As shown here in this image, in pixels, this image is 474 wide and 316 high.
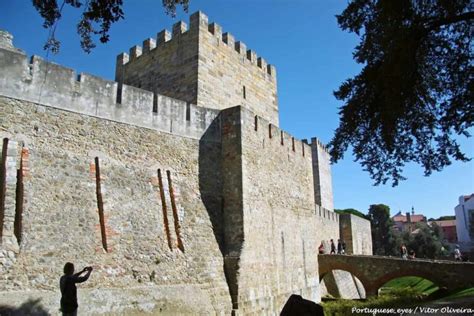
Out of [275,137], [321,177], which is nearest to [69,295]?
[275,137]

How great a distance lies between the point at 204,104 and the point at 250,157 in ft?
9.64

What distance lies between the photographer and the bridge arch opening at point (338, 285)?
63.7ft

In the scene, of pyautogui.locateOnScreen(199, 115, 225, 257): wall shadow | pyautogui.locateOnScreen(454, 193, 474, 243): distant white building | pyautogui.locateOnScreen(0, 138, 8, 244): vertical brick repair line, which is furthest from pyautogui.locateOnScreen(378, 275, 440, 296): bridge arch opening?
pyautogui.locateOnScreen(454, 193, 474, 243): distant white building

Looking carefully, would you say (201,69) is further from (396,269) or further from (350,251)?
(350,251)

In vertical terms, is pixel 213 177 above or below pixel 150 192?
above

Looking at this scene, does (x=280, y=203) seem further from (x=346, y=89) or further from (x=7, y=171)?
(x=7, y=171)

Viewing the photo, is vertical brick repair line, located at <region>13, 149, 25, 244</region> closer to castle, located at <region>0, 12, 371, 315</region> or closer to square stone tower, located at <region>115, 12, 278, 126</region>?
castle, located at <region>0, 12, 371, 315</region>

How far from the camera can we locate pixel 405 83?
7.24 metres

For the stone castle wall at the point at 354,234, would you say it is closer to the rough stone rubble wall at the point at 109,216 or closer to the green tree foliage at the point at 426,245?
the green tree foliage at the point at 426,245

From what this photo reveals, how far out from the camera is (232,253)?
10.2 meters

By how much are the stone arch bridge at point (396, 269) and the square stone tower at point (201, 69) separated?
22.2ft

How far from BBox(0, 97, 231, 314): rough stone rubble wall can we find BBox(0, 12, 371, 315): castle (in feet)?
0.08

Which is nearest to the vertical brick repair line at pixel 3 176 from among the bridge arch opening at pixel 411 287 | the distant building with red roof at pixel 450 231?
the bridge arch opening at pixel 411 287

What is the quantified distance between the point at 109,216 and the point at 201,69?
675cm
